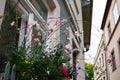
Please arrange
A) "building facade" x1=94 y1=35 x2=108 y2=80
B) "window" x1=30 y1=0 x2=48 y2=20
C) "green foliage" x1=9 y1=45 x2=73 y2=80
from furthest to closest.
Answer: "building facade" x1=94 y1=35 x2=108 y2=80
"window" x1=30 y1=0 x2=48 y2=20
"green foliage" x1=9 y1=45 x2=73 y2=80

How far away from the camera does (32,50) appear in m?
1.89

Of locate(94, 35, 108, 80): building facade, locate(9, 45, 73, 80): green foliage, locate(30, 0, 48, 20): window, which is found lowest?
locate(9, 45, 73, 80): green foliage

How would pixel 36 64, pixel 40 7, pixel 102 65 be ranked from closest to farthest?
pixel 36 64, pixel 40 7, pixel 102 65

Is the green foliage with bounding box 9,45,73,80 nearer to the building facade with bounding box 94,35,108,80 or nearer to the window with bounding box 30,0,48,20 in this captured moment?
the window with bounding box 30,0,48,20

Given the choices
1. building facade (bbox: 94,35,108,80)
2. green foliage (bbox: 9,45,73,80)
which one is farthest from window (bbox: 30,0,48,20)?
building facade (bbox: 94,35,108,80)

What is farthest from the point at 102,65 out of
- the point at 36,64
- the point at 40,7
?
the point at 36,64

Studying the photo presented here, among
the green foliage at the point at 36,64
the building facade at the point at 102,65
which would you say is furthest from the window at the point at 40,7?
the building facade at the point at 102,65

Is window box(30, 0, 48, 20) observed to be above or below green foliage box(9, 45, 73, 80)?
above

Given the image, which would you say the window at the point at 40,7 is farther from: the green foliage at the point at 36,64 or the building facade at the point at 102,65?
the building facade at the point at 102,65

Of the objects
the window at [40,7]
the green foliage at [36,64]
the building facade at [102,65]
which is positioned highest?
the building facade at [102,65]

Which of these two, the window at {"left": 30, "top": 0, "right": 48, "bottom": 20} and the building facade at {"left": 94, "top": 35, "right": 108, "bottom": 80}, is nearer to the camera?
the window at {"left": 30, "top": 0, "right": 48, "bottom": 20}

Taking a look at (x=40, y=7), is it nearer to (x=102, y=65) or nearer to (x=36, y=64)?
(x=36, y=64)

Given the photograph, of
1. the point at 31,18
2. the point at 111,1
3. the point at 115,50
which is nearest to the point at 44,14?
the point at 31,18

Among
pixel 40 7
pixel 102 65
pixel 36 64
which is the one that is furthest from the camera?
pixel 102 65
